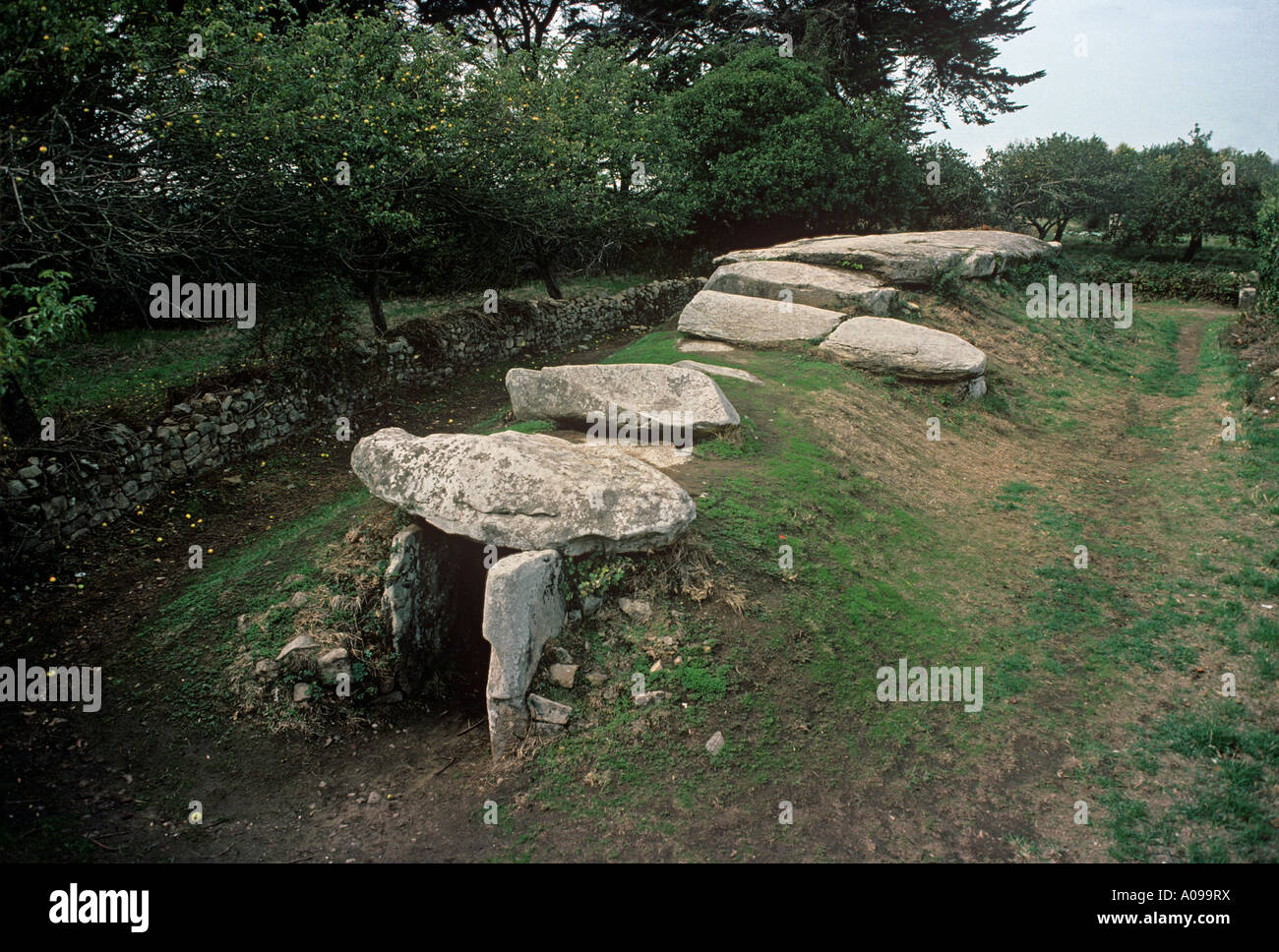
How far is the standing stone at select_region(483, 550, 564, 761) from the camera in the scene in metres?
6.52

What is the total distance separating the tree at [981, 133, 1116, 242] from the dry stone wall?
99.5 feet

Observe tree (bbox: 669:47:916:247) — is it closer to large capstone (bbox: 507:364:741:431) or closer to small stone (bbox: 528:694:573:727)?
large capstone (bbox: 507:364:741:431)

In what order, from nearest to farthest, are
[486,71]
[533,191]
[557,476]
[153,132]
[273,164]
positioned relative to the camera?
1. [557,476]
2. [153,132]
3. [273,164]
4. [533,191]
5. [486,71]

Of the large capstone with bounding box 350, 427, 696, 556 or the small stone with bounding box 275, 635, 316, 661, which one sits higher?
the large capstone with bounding box 350, 427, 696, 556

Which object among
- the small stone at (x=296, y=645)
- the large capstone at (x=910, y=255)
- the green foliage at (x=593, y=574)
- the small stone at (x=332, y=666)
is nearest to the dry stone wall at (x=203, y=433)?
the small stone at (x=296, y=645)

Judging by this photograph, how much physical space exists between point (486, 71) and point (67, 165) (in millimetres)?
11450

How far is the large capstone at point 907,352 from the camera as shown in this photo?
14438 mm

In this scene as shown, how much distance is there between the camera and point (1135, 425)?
14.4 m

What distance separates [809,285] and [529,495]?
39.3 feet

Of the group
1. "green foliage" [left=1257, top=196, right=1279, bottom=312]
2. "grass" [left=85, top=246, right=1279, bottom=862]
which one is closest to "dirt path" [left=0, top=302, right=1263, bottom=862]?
"grass" [left=85, top=246, right=1279, bottom=862]

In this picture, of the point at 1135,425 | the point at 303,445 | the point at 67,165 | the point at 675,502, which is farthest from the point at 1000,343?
the point at 67,165

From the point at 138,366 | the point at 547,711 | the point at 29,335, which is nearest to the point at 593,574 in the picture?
the point at 547,711

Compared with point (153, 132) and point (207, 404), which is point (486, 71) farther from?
point (207, 404)

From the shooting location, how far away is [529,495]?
24.5 ft
